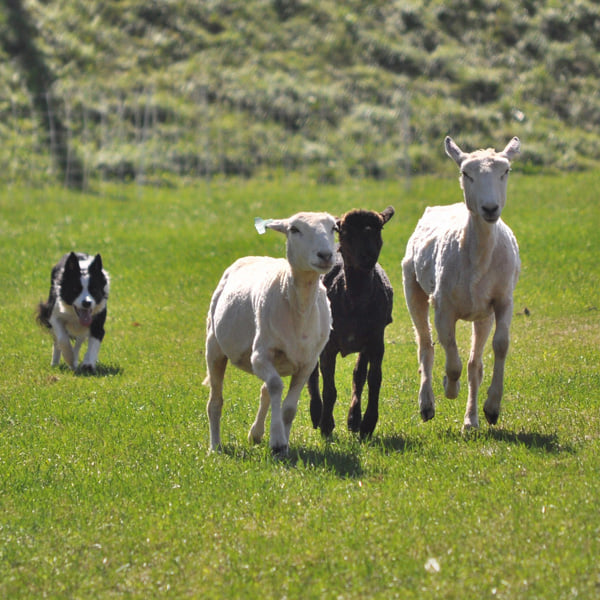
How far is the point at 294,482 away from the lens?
7.93 metres

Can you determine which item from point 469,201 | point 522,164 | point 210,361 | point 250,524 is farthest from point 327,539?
point 522,164

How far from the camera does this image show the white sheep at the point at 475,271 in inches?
362

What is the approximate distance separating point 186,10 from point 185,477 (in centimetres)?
3498

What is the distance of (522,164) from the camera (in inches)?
1184

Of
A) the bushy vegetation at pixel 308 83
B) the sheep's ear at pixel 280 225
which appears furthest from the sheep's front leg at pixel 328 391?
the bushy vegetation at pixel 308 83

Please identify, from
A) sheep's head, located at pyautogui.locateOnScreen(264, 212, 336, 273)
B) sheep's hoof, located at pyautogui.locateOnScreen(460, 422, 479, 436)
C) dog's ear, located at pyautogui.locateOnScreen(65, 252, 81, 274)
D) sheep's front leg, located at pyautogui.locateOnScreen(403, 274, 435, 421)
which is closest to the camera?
sheep's head, located at pyautogui.locateOnScreen(264, 212, 336, 273)

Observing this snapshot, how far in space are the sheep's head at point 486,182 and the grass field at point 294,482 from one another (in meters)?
2.07

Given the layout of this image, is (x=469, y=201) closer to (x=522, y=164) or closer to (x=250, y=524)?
(x=250, y=524)

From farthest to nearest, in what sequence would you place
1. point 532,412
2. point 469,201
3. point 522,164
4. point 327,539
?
1. point 522,164
2. point 532,412
3. point 469,201
4. point 327,539

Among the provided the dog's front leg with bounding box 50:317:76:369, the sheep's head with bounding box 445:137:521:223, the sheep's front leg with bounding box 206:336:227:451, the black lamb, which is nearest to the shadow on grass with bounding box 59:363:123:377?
the dog's front leg with bounding box 50:317:76:369

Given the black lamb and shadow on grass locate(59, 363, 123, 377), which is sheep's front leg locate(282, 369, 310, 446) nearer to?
the black lamb

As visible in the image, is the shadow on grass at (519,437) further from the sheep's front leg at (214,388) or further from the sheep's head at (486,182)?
the sheep's front leg at (214,388)

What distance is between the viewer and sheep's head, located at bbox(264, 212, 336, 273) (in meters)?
8.17

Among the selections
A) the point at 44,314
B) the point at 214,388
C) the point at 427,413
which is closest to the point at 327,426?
the point at 427,413
